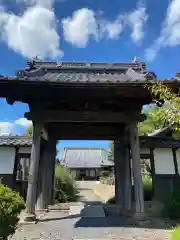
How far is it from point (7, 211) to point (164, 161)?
7507mm

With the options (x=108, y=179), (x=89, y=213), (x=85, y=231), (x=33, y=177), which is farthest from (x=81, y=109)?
(x=108, y=179)

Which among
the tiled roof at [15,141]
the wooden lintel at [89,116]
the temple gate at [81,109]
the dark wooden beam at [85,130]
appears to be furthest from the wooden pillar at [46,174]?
the wooden lintel at [89,116]

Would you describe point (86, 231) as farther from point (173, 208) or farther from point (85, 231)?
point (173, 208)

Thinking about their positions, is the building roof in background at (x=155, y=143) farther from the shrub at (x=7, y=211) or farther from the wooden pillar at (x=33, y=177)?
the shrub at (x=7, y=211)

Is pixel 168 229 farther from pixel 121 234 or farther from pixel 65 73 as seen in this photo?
pixel 65 73

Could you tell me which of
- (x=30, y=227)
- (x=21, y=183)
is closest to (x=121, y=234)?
(x=30, y=227)

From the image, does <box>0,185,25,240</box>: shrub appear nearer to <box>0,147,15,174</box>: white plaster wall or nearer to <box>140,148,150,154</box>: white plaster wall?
<box>0,147,15,174</box>: white plaster wall

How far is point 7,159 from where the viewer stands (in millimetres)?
10344

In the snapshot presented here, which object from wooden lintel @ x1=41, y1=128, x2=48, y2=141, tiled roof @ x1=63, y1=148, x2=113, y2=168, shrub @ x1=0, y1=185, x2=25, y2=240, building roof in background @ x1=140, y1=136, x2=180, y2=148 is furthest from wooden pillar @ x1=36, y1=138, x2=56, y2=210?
tiled roof @ x1=63, y1=148, x2=113, y2=168

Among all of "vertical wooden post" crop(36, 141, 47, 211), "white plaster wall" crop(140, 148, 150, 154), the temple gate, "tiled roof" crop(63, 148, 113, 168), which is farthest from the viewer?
"tiled roof" crop(63, 148, 113, 168)

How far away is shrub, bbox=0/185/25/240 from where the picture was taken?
3603mm

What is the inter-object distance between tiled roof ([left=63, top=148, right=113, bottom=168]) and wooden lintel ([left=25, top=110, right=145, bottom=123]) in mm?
30393

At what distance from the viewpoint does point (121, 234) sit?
5.04 meters

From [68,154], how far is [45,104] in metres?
36.2
